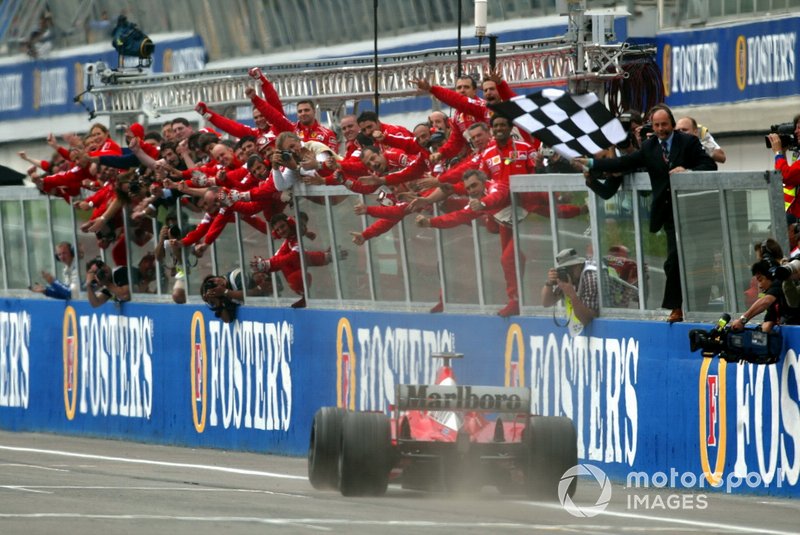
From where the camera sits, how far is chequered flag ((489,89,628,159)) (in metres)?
16.7

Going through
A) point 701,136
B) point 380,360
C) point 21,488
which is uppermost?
point 701,136

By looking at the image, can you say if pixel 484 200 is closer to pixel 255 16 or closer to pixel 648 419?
pixel 648 419

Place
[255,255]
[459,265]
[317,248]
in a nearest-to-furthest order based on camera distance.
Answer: [459,265], [317,248], [255,255]

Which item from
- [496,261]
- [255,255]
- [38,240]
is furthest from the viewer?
[38,240]

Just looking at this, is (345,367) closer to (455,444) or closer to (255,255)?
(255,255)

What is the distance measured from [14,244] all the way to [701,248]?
1331 cm

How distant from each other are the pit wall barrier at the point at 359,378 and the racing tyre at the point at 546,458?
5.25ft

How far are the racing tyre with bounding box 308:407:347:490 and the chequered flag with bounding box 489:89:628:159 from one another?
313 cm

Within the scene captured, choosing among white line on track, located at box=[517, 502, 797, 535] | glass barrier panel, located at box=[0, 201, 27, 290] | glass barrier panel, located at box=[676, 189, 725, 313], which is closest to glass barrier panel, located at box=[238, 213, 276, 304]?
glass barrier panel, located at box=[0, 201, 27, 290]

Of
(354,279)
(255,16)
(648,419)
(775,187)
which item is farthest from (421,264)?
(255,16)

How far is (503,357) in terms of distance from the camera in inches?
726

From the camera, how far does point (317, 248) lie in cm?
2116

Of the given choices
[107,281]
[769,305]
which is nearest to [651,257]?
[769,305]

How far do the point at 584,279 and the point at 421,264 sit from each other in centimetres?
265
